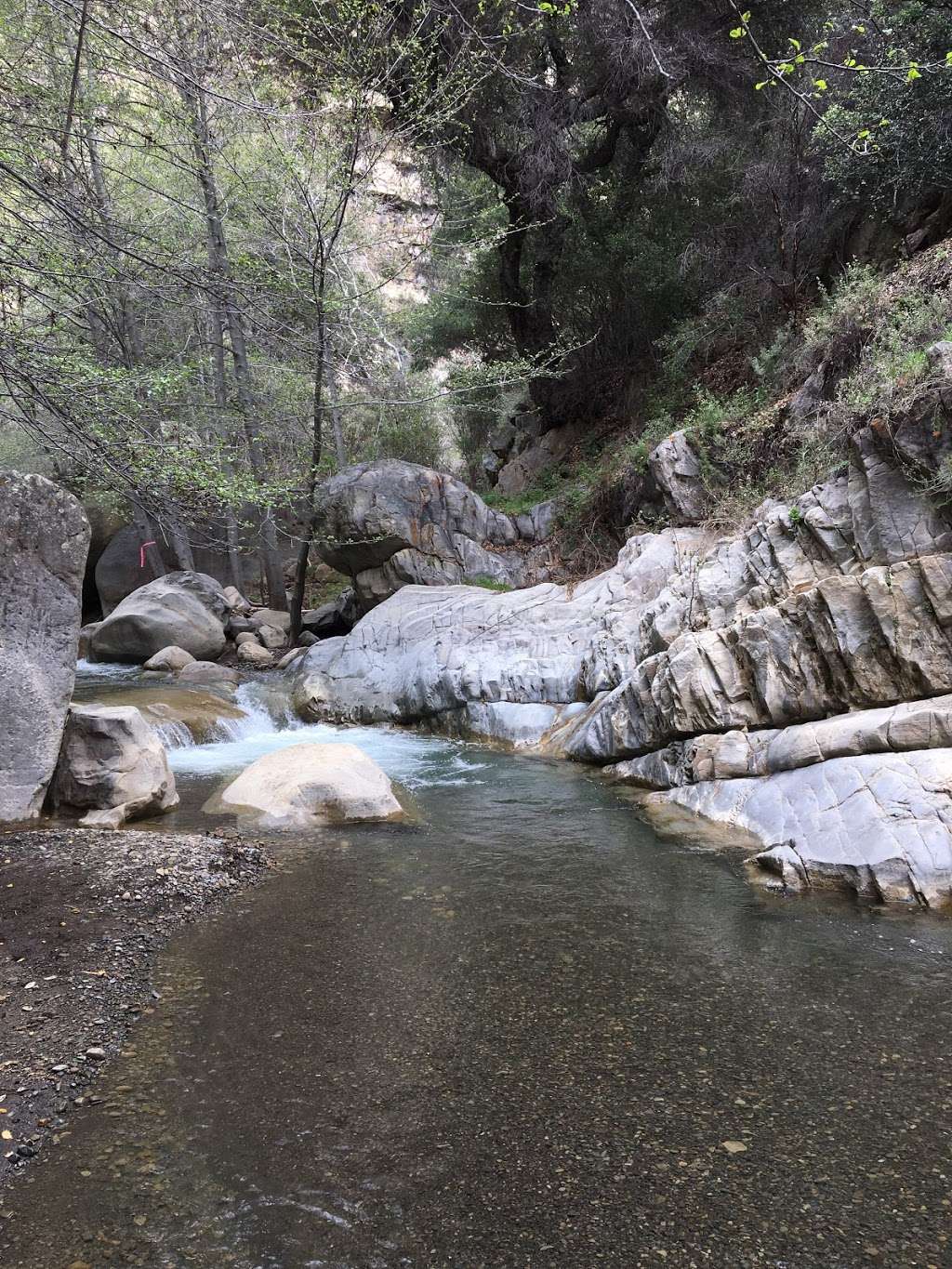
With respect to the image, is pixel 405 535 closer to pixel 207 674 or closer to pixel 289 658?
pixel 289 658

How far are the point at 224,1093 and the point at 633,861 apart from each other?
3.99 meters

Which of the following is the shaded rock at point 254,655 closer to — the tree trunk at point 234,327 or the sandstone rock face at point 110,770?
A: the tree trunk at point 234,327

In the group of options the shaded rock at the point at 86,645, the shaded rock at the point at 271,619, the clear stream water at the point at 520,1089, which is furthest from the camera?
the shaded rock at the point at 271,619

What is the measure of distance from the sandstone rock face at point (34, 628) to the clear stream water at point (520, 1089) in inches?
109

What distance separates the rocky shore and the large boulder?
10720mm

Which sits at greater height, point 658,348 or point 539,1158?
point 658,348

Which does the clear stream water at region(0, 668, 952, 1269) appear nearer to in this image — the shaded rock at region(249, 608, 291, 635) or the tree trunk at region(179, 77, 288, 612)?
the tree trunk at region(179, 77, 288, 612)

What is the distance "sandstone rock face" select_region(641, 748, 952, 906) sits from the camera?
5.63 meters

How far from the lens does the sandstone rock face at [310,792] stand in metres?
7.66

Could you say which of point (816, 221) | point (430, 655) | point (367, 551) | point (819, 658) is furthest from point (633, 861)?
point (816, 221)

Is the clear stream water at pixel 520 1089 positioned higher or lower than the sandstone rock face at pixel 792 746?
lower

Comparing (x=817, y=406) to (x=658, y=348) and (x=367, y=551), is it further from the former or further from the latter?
(x=367, y=551)

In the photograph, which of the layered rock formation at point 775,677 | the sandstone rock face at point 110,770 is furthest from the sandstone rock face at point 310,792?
the layered rock formation at point 775,677

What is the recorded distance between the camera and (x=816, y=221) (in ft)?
46.8
